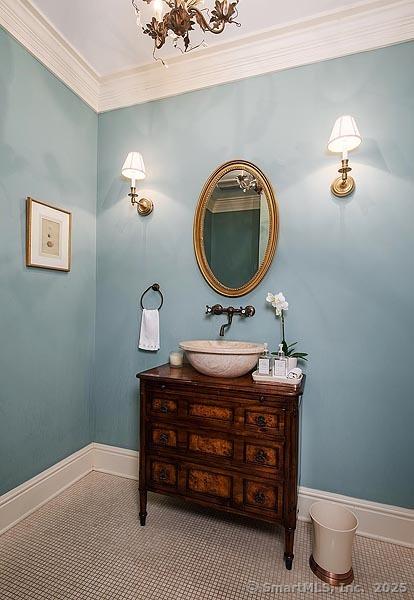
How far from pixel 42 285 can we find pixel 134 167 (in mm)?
946

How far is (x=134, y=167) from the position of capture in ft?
7.02

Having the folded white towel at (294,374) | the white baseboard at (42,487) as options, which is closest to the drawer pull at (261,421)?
the folded white towel at (294,374)

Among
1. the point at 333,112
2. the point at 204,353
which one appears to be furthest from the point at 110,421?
the point at 333,112

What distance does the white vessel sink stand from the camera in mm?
1679

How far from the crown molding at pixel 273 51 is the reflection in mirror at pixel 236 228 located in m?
0.67

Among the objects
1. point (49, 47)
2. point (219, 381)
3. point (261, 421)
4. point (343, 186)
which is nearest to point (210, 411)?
point (219, 381)

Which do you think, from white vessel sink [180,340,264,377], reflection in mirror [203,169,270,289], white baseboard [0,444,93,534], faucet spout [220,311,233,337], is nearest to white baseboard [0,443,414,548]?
white baseboard [0,444,93,534]

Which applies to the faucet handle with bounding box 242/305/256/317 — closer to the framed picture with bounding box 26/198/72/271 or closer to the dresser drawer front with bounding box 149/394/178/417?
the dresser drawer front with bounding box 149/394/178/417

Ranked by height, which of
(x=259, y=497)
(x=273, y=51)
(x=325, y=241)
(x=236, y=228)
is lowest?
Answer: (x=259, y=497)

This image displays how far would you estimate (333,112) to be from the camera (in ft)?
6.21

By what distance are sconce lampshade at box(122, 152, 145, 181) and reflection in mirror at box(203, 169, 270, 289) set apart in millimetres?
499

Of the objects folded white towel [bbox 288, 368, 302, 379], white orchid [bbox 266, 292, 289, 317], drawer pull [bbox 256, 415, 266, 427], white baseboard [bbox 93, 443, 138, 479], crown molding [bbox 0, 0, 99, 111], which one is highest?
crown molding [bbox 0, 0, 99, 111]

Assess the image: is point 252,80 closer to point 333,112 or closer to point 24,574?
point 333,112

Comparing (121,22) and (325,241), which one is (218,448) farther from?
(121,22)
